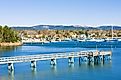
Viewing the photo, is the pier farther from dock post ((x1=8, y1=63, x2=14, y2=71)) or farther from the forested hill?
the forested hill

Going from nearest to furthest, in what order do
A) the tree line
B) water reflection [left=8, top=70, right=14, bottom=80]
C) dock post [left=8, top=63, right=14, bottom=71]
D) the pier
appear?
water reflection [left=8, top=70, right=14, bottom=80] → dock post [left=8, top=63, right=14, bottom=71] → the pier → the tree line

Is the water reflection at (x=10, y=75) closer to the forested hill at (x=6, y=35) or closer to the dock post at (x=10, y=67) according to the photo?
the dock post at (x=10, y=67)

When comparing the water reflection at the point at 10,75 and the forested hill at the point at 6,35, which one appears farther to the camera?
the forested hill at the point at 6,35

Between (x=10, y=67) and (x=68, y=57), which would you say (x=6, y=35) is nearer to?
(x=68, y=57)

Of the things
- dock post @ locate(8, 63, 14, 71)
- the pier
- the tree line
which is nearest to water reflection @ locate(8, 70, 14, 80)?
dock post @ locate(8, 63, 14, 71)

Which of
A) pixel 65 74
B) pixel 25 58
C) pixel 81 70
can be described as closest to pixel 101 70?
pixel 81 70

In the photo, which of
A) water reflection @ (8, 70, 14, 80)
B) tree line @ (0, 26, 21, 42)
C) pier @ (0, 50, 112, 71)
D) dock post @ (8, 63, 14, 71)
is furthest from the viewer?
tree line @ (0, 26, 21, 42)

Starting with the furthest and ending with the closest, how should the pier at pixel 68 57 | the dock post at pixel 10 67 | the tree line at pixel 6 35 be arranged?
1. the tree line at pixel 6 35
2. the pier at pixel 68 57
3. the dock post at pixel 10 67

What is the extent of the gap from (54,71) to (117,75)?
33.5 ft

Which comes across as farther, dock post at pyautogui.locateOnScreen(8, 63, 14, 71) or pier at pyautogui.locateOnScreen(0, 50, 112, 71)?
pier at pyautogui.locateOnScreen(0, 50, 112, 71)

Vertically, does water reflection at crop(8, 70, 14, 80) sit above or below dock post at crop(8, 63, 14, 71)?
below

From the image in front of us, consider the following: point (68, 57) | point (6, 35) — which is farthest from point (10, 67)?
point (6, 35)

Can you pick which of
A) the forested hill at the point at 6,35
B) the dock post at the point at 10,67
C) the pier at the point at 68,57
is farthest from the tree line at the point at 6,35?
the dock post at the point at 10,67

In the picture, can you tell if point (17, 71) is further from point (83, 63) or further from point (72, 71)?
point (83, 63)
